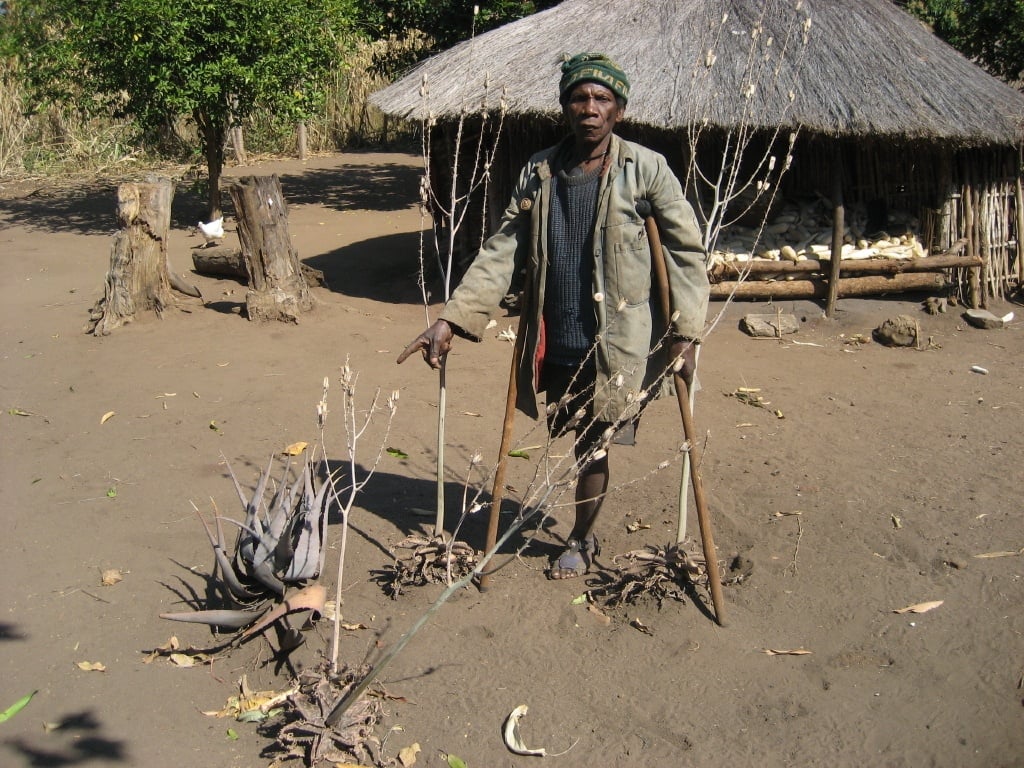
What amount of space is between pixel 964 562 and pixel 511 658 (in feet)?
6.32

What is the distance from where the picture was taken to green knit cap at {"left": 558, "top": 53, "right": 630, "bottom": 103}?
3242mm

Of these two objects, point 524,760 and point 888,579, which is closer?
point 524,760

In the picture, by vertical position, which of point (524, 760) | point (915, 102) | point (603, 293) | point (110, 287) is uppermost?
point (915, 102)

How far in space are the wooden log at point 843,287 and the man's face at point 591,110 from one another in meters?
5.34

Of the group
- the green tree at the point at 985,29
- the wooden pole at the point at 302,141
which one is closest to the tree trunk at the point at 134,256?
the green tree at the point at 985,29

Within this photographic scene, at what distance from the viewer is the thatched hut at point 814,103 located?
782cm

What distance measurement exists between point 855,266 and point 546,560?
5.67 meters

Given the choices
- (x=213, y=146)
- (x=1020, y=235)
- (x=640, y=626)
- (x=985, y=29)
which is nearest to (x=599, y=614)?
(x=640, y=626)

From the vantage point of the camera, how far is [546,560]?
13.0 feet

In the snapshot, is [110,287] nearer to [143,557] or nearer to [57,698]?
[143,557]

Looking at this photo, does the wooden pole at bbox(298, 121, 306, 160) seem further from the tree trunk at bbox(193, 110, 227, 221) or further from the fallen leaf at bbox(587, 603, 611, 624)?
the fallen leaf at bbox(587, 603, 611, 624)

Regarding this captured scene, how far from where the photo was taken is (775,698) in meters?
3.17

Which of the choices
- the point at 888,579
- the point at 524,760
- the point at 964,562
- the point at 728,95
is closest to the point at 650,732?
the point at 524,760

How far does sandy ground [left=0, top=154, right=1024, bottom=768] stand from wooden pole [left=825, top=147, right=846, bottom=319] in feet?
3.51
